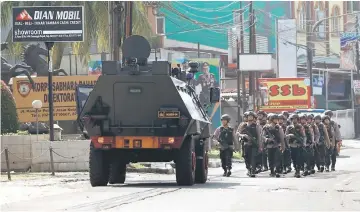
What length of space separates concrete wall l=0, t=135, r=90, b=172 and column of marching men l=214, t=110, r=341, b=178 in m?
4.79

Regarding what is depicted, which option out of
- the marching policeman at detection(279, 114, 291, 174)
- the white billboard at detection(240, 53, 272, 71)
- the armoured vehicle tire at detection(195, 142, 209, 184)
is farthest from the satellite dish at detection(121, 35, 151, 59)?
the white billboard at detection(240, 53, 272, 71)

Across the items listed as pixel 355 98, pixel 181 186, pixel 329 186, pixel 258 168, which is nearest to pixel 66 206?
pixel 181 186

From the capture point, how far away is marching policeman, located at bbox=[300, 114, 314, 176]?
2564cm

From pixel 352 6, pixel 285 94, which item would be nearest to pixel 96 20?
pixel 285 94

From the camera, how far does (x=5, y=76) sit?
3991cm

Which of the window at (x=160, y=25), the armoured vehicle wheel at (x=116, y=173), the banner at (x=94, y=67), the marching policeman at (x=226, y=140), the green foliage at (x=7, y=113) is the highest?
the window at (x=160, y=25)

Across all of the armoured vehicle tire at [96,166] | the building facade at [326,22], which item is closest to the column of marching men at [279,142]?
the armoured vehicle tire at [96,166]

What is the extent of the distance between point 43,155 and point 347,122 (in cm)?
4642

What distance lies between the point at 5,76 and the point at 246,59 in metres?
15.4

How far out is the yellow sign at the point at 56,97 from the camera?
124 ft

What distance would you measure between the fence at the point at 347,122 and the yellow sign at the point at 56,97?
32.3 meters

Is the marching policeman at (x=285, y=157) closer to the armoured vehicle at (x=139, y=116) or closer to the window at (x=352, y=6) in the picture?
the armoured vehicle at (x=139, y=116)

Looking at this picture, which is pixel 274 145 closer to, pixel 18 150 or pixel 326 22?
pixel 18 150

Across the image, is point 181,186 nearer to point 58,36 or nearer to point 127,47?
point 127,47
